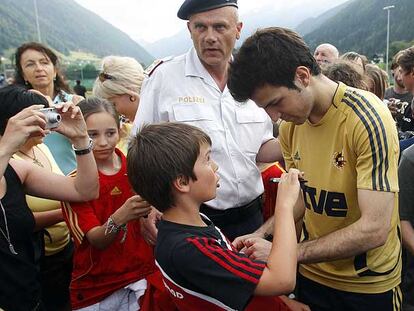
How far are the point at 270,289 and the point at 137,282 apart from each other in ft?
3.74

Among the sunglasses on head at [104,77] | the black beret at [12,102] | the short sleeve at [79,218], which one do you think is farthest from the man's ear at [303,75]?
the sunglasses on head at [104,77]

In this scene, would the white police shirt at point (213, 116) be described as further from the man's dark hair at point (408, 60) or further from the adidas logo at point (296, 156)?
the man's dark hair at point (408, 60)

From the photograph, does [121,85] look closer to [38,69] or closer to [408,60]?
[38,69]

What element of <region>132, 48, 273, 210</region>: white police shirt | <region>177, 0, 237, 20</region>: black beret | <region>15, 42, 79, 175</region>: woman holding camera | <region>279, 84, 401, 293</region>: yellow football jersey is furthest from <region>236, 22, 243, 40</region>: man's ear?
<region>15, 42, 79, 175</region>: woman holding camera

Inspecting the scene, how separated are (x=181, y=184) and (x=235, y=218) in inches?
47.3

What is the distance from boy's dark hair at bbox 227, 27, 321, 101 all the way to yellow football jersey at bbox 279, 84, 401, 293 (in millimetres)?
251

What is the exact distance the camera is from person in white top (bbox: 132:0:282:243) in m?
2.79

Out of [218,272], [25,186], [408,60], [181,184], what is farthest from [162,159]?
[408,60]

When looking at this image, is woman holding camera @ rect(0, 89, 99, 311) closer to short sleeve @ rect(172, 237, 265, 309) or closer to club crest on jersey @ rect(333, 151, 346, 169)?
short sleeve @ rect(172, 237, 265, 309)

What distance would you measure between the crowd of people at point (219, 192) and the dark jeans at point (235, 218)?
0.01 metres

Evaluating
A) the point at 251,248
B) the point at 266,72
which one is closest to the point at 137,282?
the point at 251,248

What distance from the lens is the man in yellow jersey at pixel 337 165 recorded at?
1771mm

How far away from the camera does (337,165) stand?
6.28 feet

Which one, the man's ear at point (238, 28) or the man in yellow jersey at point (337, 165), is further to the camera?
the man's ear at point (238, 28)
